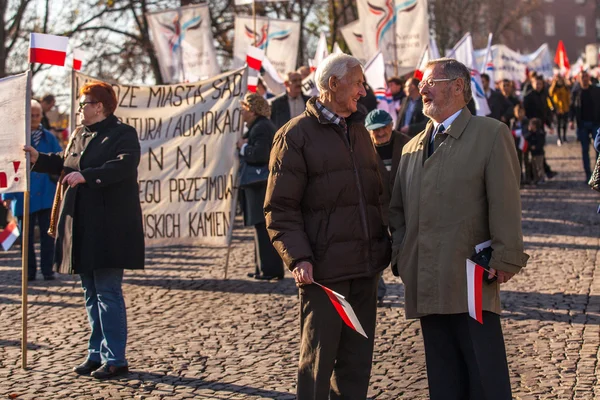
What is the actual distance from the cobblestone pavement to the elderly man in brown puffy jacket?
105 cm

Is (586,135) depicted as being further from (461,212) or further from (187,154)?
(461,212)

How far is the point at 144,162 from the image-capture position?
31.0 ft

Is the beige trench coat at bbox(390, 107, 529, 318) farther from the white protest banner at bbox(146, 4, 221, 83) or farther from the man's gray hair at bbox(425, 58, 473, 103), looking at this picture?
the white protest banner at bbox(146, 4, 221, 83)

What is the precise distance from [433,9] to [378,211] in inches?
1887

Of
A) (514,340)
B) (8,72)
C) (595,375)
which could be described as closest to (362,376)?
(595,375)

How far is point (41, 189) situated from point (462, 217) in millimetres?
6582

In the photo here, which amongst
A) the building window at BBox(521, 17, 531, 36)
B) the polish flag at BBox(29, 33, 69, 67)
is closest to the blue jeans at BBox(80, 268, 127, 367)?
the polish flag at BBox(29, 33, 69, 67)

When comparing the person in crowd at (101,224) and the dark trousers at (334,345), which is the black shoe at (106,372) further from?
the dark trousers at (334,345)

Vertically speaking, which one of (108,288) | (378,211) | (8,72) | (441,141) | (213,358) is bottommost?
(213,358)

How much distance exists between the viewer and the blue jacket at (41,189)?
32.3 ft

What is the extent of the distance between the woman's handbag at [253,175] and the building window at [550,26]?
313 ft

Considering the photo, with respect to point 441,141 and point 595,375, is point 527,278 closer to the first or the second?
point 595,375

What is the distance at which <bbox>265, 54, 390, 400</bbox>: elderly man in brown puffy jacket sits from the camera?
14.9 ft

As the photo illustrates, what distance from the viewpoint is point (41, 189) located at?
10.0 meters
